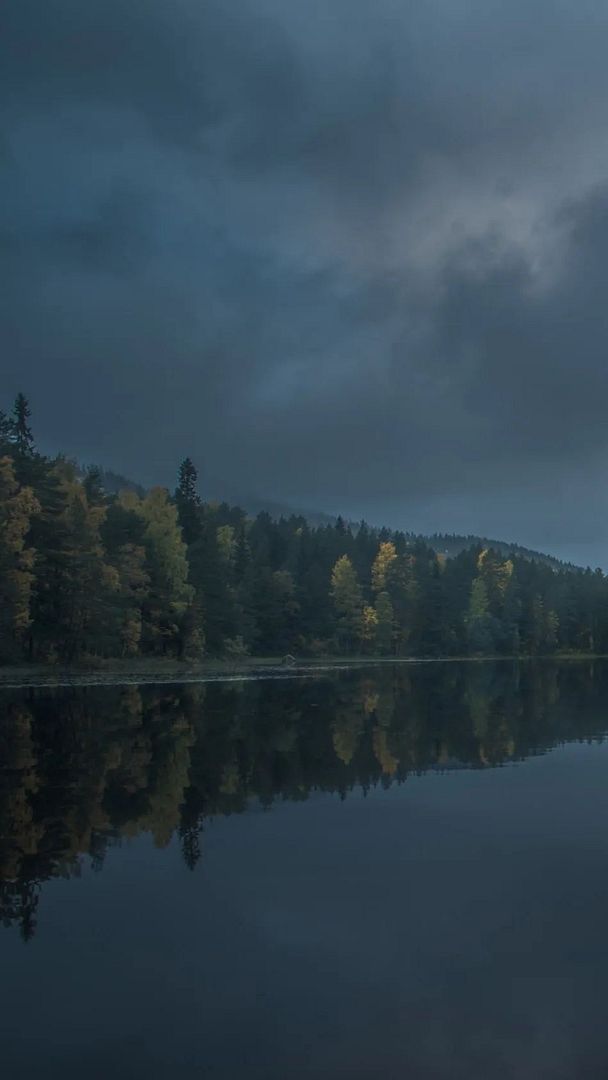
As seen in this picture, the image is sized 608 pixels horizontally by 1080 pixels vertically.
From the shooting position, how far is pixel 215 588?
95.7m

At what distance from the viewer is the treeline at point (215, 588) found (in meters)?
68.2

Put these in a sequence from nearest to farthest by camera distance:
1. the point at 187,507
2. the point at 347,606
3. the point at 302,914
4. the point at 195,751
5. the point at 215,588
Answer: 1. the point at 302,914
2. the point at 195,751
3. the point at 215,588
4. the point at 187,507
5. the point at 347,606

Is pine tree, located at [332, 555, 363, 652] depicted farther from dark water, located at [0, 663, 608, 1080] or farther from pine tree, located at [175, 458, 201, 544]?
dark water, located at [0, 663, 608, 1080]

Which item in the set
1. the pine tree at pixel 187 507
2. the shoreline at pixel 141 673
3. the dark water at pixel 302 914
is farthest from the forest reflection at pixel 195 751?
the pine tree at pixel 187 507

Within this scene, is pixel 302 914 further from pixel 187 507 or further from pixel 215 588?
pixel 187 507

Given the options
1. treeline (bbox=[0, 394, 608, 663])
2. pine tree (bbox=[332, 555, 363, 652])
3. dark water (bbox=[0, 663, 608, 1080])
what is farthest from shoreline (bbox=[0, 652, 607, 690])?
dark water (bbox=[0, 663, 608, 1080])

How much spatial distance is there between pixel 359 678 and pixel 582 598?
104m

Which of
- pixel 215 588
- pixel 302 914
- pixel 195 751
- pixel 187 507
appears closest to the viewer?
pixel 302 914

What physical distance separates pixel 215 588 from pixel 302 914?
83.1 m

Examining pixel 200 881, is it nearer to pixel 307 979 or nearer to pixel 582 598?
pixel 307 979

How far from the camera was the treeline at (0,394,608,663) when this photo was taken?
6819cm

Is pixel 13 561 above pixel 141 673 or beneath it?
above

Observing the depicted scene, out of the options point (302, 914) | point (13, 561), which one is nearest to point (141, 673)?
point (13, 561)

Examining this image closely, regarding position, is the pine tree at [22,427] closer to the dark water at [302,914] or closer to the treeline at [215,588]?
the treeline at [215,588]
